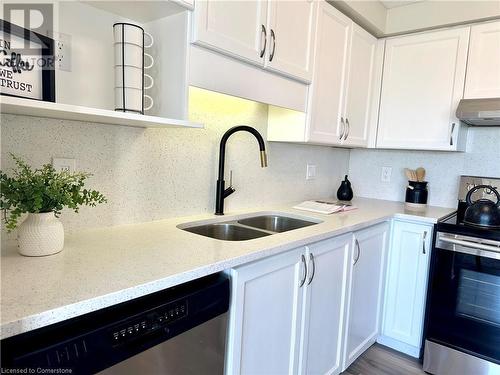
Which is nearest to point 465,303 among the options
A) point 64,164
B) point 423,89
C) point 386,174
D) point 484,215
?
point 484,215

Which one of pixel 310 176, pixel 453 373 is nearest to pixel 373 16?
pixel 310 176

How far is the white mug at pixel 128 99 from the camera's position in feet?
3.80

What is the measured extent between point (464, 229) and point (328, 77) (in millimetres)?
1164

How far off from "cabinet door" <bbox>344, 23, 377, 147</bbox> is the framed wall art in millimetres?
1791

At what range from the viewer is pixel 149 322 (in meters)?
0.84

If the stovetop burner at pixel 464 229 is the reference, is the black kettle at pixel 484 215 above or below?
above

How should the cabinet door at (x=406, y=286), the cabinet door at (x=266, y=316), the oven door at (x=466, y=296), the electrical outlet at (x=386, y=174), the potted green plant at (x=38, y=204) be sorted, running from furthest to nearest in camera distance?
the electrical outlet at (x=386, y=174) → the cabinet door at (x=406, y=286) → the oven door at (x=466, y=296) → the cabinet door at (x=266, y=316) → the potted green plant at (x=38, y=204)

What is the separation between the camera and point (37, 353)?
0.65 metres

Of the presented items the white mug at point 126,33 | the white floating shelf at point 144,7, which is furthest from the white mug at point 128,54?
the white floating shelf at point 144,7

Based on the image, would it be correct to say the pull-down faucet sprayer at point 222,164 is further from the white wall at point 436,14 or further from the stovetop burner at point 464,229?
the white wall at point 436,14

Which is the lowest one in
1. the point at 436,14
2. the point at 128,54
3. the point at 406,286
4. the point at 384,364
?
the point at 384,364

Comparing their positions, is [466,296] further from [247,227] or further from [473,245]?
[247,227]

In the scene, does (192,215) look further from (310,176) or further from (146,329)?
(310,176)

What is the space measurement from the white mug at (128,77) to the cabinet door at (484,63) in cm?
208
